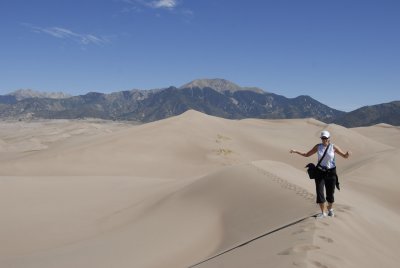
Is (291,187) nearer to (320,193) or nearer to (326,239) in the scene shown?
(320,193)

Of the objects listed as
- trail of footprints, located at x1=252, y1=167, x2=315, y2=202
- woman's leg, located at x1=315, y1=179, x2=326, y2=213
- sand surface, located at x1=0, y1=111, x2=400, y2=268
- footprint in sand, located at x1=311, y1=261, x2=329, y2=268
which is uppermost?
woman's leg, located at x1=315, y1=179, x2=326, y2=213

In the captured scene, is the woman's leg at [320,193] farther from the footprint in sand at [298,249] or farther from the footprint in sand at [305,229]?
the footprint in sand at [298,249]

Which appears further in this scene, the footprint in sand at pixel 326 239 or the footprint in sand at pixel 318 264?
the footprint in sand at pixel 326 239

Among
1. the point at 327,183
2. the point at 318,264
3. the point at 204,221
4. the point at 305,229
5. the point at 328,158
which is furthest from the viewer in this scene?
the point at 204,221

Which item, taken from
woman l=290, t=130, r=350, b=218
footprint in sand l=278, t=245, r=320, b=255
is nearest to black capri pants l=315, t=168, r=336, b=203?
woman l=290, t=130, r=350, b=218

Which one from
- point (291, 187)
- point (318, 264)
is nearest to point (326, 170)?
point (318, 264)

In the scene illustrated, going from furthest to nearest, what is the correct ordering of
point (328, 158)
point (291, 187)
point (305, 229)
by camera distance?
point (291, 187), point (328, 158), point (305, 229)

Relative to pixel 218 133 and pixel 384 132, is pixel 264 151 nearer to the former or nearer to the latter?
pixel 218 133

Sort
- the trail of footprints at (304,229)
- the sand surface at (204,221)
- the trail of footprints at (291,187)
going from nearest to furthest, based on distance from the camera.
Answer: the trail of footprints at (304,229), the sand surface at (204,221), the trail of footprints at (291,187)

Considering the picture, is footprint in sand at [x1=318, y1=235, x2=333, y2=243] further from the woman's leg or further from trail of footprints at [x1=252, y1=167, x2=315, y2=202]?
trail of footprints at [x1=252, y1=167, x2=315, y2=202]

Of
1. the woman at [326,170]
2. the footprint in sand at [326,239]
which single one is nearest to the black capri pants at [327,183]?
the woman at [326,170]

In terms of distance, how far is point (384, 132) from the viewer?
246 ft

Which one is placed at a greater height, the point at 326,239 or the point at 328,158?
the point at 328,158

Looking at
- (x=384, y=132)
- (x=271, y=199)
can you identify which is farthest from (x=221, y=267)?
(x=384, y=132)
